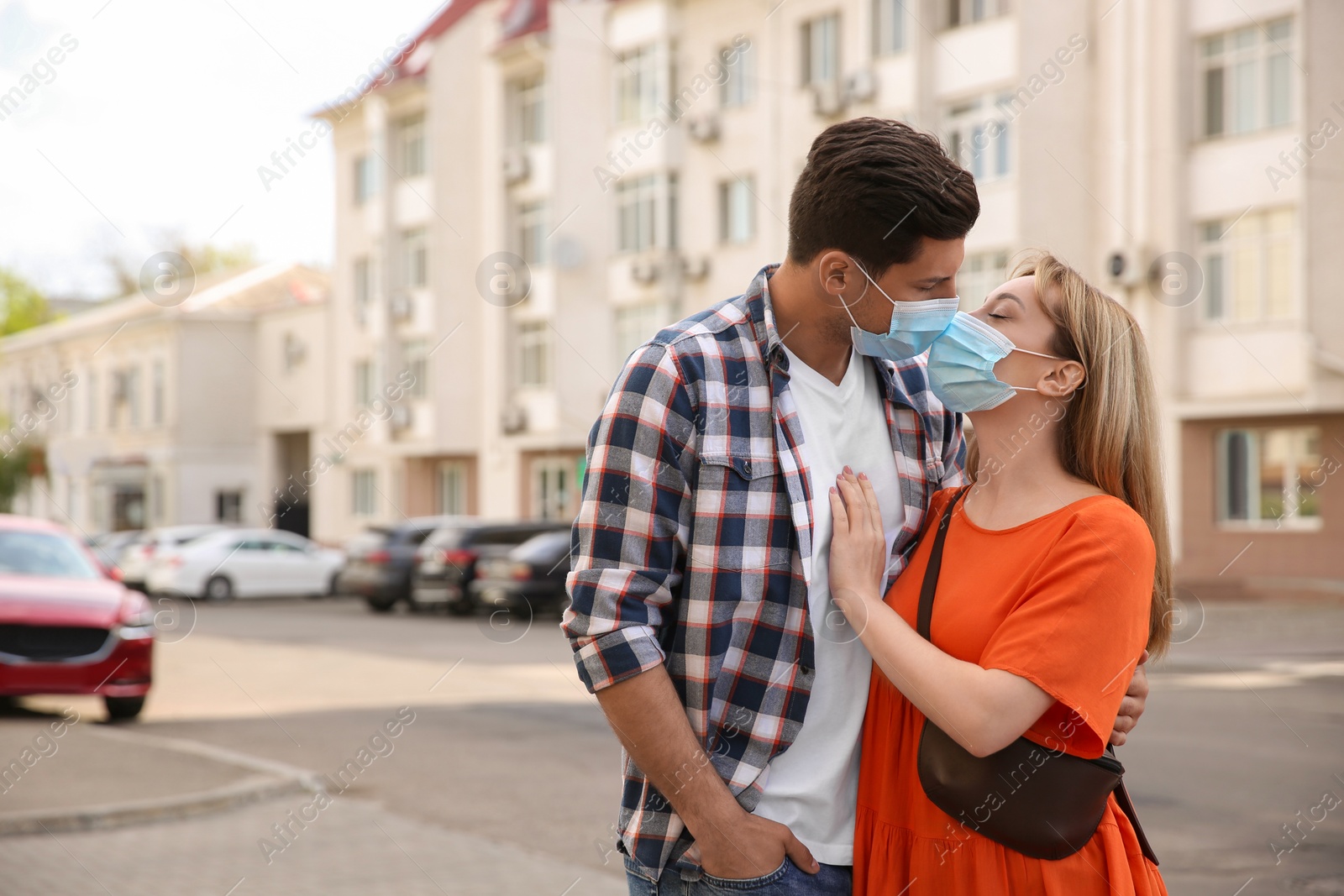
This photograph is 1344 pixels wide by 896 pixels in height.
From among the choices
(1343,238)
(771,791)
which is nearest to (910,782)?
(771,791)

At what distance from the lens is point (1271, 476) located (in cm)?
2366

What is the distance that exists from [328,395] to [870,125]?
4505 centimetres

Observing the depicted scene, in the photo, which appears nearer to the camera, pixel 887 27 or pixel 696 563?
pixel 696 563

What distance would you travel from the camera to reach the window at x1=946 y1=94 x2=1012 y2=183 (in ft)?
83.5

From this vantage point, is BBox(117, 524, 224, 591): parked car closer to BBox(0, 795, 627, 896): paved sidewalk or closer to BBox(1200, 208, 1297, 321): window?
BBox(1200, 208, 1297, 321): window

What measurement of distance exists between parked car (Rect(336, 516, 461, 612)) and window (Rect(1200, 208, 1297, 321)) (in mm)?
15293

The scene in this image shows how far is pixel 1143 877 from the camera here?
2.45 metres

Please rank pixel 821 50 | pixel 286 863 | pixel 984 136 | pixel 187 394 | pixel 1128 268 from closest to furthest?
1. pixel 286 863
2. pixel 1128 268
3. pixel 984 136
4. pixel 821 50
5. pixel 187 394

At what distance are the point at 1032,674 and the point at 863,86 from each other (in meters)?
26.3

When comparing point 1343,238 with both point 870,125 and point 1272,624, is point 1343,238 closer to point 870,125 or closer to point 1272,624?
point 1272,624

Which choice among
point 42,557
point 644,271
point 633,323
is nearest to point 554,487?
point 633,323

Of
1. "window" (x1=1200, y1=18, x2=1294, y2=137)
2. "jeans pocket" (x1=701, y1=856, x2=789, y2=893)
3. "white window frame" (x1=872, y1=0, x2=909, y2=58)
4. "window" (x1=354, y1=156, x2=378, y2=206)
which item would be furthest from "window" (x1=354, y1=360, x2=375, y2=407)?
"jeans pocket" (x1=701, y1=856, x2=789, y2=893)

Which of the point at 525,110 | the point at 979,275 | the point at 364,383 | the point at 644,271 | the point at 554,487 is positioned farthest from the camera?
Result: the point at 364,383

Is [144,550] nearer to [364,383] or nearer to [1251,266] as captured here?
[364,383]
